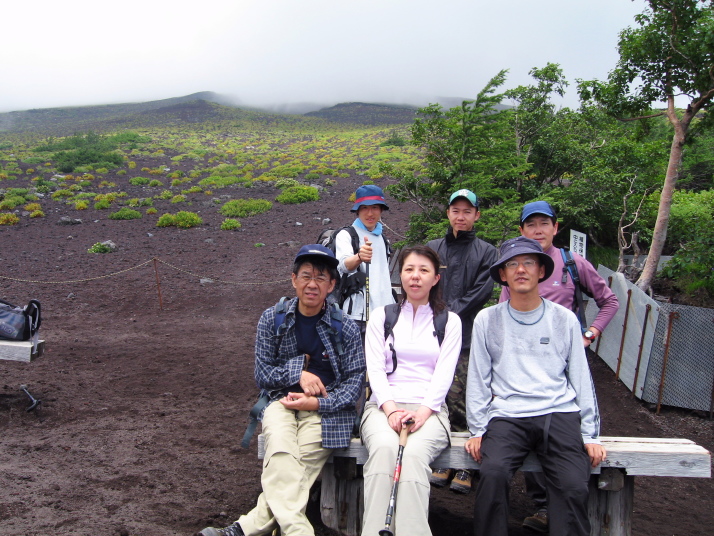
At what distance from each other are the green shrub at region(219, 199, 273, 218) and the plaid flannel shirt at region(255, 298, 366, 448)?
17.9m

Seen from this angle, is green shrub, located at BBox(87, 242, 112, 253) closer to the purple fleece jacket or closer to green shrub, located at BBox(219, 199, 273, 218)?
green shrub, located at BBox(219, 199, 273, 218)

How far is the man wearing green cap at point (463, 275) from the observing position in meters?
3.78

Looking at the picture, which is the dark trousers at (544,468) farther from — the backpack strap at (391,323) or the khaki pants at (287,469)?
the khaki pants at (287,469)

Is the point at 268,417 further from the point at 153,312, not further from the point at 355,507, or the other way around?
the point at 153,312

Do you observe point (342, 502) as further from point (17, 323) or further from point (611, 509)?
point (17, 323)

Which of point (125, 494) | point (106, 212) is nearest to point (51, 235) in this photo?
point (106, 212)

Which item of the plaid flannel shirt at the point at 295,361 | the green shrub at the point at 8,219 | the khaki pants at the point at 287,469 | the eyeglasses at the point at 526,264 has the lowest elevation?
the khaki pants at the point at 287,469

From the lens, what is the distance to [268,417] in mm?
3236

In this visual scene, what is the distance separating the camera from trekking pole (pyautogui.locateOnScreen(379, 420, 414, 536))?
264 cm

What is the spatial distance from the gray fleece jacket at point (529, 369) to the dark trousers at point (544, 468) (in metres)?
0.07

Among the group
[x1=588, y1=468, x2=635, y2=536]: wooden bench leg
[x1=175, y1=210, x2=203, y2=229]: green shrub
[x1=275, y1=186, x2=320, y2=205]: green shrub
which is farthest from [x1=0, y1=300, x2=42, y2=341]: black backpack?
[x1=275, y1=186, x2=320, y2=205]: green shrub

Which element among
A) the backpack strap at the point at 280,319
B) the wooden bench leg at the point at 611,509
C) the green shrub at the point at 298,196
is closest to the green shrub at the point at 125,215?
the green shrub at the point at 298,196

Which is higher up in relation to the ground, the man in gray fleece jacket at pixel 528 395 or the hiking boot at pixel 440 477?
the man in gray fleece jacket at pixel 528 395

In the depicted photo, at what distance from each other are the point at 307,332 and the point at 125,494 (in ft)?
5.98
